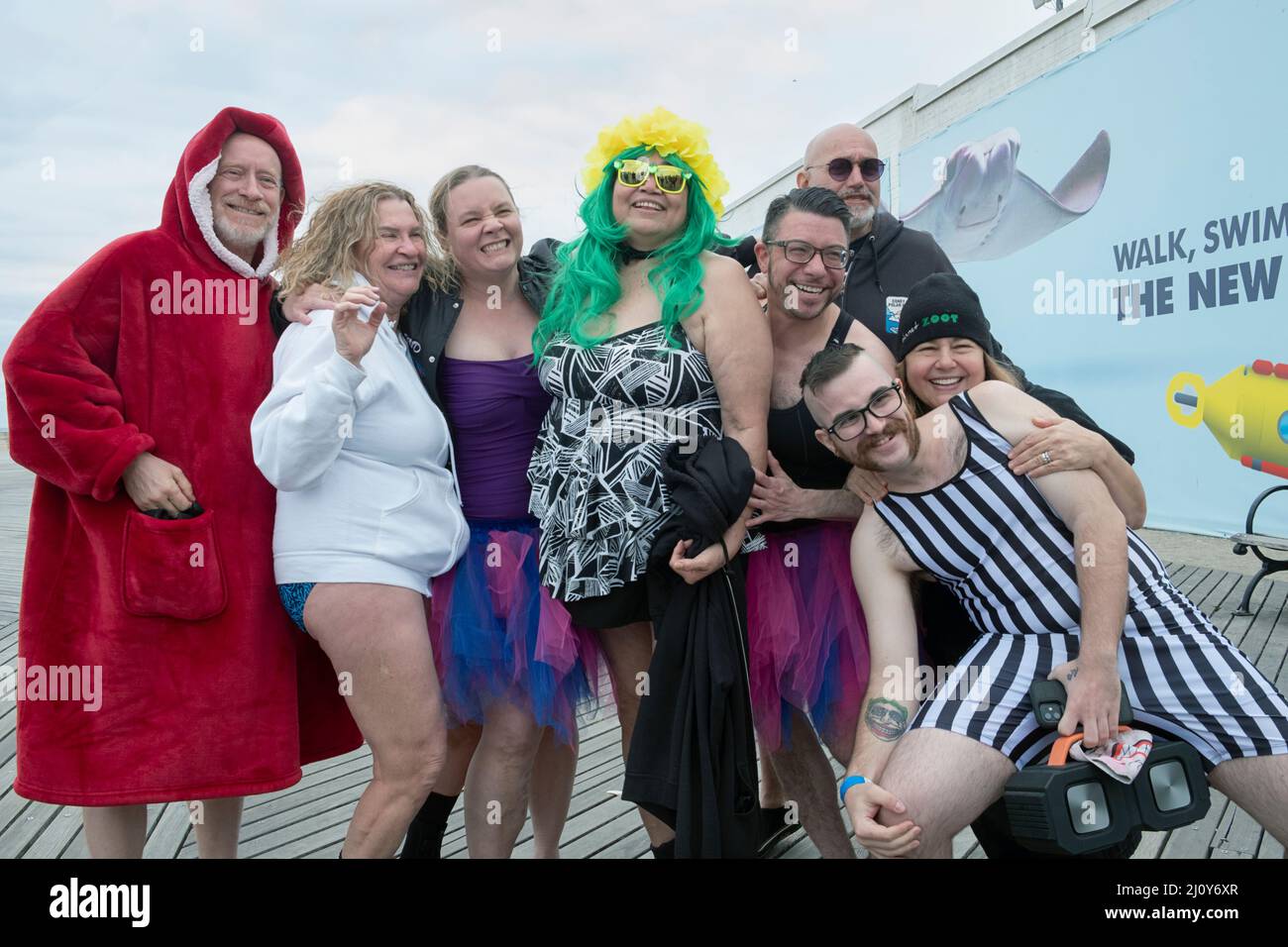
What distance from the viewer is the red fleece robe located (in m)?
2.23

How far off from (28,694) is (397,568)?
90cm

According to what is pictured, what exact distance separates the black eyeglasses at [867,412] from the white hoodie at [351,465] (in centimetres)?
98

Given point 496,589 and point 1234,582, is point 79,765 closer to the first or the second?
point 496,589

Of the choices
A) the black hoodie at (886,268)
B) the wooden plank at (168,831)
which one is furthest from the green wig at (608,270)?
the wooden plank at (168,831)

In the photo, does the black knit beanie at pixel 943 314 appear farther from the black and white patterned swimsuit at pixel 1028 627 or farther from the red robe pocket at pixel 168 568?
the red robe pocket at pixel 168 568

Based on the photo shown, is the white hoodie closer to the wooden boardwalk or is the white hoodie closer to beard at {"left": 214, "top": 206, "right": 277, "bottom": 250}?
beard at {"left": 214, "top": 206, "right": 277, "bottom": 250}

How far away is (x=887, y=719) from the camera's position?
2.23 m

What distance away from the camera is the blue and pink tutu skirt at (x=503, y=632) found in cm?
251

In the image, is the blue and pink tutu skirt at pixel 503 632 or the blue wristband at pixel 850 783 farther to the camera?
the blue and pink tutu skirt at pixel 503 632

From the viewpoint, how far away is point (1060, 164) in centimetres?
917

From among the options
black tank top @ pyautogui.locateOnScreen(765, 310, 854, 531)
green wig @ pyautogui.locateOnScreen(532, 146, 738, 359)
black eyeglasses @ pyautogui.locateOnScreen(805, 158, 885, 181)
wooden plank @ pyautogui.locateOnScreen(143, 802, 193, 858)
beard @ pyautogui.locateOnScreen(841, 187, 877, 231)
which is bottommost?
wooden plank @ pyautogui.locateOnScreen(143, 802, 193, 858)

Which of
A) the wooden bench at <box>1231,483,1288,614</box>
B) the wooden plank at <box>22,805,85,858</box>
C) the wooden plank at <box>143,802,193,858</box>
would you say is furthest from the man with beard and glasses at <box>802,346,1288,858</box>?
the wooden bench at <box>1231,483,1288,614</box>

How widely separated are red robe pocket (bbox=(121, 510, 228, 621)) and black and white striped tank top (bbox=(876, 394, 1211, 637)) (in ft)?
5.26
